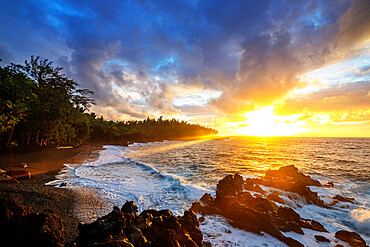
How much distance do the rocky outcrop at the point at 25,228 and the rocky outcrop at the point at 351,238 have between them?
11024 millimetres

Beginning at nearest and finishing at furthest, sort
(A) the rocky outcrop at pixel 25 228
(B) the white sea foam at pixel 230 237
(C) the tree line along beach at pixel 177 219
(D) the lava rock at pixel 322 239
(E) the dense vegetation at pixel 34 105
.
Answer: (A) the rocky outcrop at pixel 25 228 < (C) the tree line along beach at pixel 177 219 < (B) the white sea foam at pixel 230 237 < (D) the lava rock at pixel 322 239 < (E) the dense vegetation at pixel 34 105

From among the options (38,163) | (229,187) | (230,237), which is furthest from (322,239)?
(38,163)

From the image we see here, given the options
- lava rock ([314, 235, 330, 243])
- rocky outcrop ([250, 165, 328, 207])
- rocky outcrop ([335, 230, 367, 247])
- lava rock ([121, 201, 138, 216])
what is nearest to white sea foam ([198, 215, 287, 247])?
lava rock ([314, 235, 330, 243])

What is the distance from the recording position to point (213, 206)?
9242 millimetres

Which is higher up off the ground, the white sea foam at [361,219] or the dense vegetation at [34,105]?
the dense vegetation at [34,105]

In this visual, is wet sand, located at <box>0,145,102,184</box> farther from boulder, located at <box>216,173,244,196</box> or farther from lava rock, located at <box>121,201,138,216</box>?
boulder, located at <box>216,173,244,196</box>

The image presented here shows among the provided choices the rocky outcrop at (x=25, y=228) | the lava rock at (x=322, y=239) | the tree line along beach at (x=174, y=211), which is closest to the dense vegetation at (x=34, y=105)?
the tree line along beach at (x=174, y=211)

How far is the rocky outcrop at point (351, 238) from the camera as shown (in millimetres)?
6938

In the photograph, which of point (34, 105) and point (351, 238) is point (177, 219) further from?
point (34, 105)

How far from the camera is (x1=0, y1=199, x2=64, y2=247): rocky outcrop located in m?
3.68

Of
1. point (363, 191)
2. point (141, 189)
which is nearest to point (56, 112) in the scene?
point (141, 189)

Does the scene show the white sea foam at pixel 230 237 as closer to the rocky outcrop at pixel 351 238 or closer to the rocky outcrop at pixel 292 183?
the rocky outcrop at pixel 351 238

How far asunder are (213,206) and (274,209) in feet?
11.4

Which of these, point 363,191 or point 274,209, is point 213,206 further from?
point 363,191
